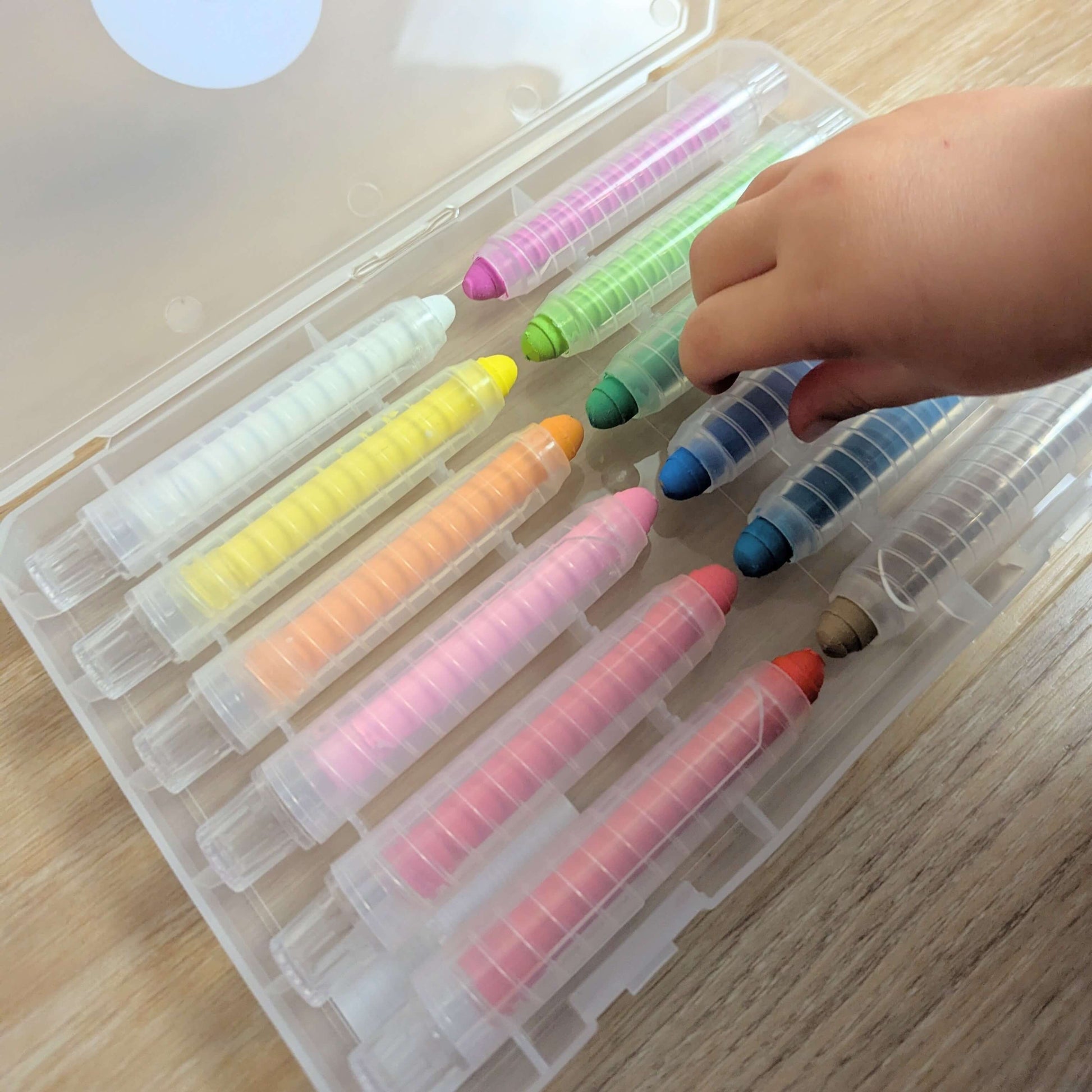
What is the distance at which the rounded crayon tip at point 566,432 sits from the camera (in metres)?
0.51

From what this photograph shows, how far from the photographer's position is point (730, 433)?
0.50 m

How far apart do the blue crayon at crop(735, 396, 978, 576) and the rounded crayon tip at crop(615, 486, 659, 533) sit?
0.17 ft

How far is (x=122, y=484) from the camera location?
50 cm

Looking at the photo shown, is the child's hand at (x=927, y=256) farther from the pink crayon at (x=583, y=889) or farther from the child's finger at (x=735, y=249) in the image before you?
the pink crayon at (x=583, y=889)

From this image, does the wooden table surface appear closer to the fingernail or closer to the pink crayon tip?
the fingernail

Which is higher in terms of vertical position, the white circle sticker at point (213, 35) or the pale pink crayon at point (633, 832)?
the white circle sticker at point (213, 35)

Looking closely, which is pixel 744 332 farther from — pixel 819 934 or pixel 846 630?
pixel 819 934

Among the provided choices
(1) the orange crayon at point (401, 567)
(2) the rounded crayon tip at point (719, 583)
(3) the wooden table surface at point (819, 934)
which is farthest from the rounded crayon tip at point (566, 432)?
(3) the wooden table surface at point (819, 934)

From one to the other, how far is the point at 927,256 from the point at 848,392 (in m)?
0.09

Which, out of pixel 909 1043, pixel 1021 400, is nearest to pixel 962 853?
pixel 909 1043

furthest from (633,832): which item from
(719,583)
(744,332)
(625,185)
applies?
(625,185)

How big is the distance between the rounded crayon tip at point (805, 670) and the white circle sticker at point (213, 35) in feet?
1.49

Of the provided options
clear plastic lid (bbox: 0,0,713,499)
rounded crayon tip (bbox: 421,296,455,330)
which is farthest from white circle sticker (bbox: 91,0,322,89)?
rounded crayon tip (bbox: 421,296,455,330)

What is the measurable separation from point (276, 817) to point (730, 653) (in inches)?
10.2
